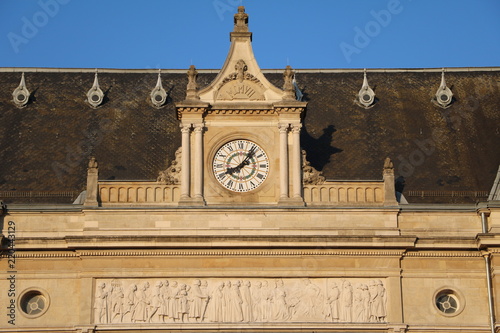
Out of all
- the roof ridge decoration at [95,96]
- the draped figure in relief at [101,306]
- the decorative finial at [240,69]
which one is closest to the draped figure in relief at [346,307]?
the draped figure in relief at [101,306]

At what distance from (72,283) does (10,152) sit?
7.60 m

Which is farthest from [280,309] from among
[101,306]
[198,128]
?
[198,128]

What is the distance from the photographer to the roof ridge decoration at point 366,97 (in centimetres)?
5091

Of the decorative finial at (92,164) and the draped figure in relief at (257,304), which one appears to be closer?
the draped figure in relief at (257,304)

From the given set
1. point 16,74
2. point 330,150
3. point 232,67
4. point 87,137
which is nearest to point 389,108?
point 330,150

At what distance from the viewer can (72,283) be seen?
42625 mm

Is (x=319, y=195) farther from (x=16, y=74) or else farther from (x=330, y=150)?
(x=16, y=74)

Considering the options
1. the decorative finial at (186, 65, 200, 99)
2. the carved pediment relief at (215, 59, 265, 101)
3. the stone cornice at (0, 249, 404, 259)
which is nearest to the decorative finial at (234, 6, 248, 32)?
the carved pediment relief at (215, 59, 265, 101)

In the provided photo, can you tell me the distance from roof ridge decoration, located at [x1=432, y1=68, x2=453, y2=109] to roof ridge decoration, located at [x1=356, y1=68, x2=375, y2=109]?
2433 millimetres

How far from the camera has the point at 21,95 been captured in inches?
2004

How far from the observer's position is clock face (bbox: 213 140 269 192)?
144 ft

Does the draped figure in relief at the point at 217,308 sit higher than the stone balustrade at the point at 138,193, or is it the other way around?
the stone balustrade at the point at 138,193

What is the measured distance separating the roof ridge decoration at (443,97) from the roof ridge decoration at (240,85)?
28.9 feet

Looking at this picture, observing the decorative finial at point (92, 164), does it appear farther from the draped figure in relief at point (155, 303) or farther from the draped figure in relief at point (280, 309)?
the draped figure in relief at point (280, 309)
